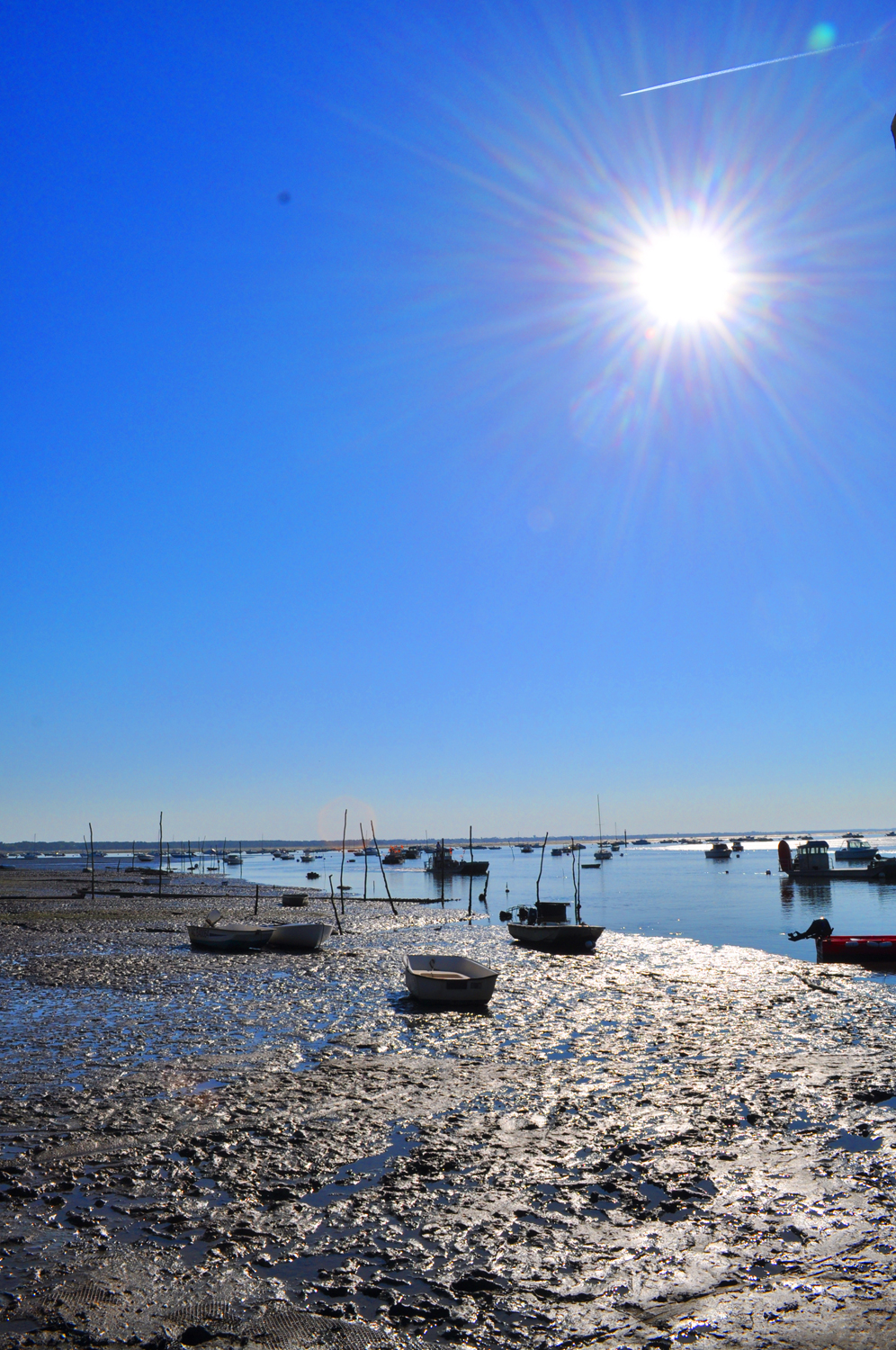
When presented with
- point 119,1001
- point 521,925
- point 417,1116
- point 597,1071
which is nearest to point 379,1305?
point 417,1116

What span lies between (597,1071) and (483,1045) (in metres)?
3.45

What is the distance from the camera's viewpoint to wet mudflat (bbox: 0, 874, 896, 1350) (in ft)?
26.1

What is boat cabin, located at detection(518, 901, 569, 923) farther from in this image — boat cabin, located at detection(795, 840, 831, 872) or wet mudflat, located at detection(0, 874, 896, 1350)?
boat cabin, located at detection(795, 840, 831, 872)

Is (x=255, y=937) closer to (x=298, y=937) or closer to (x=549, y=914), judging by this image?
(x=298, y=937)

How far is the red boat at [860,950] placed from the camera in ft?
126

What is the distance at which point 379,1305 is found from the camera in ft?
26.3

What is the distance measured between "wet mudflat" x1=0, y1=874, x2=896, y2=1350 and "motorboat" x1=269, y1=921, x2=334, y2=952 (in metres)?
16.7

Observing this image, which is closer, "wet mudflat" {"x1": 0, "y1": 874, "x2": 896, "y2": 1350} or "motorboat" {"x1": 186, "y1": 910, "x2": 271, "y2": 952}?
"wet mudflat" {"x1": 0, "y1": 874, "x2": 896, "y2": 1350}

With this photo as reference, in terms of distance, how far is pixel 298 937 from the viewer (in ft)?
139

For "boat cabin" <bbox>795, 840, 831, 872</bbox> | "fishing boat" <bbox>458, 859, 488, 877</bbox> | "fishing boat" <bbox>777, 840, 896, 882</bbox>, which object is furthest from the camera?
"fishing boat" <bbox>458, 859, 488, 877</bbox>

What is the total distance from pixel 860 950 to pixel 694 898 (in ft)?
154

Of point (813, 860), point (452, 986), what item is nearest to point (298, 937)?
point (452, 986)

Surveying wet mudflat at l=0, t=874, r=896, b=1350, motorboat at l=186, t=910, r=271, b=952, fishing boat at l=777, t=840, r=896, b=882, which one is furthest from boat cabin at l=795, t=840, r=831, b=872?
wet mudflat at l=0, t=874, r=896, b=1350

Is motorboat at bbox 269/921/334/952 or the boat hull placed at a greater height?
motorboat at bbox 269/921/334/952
